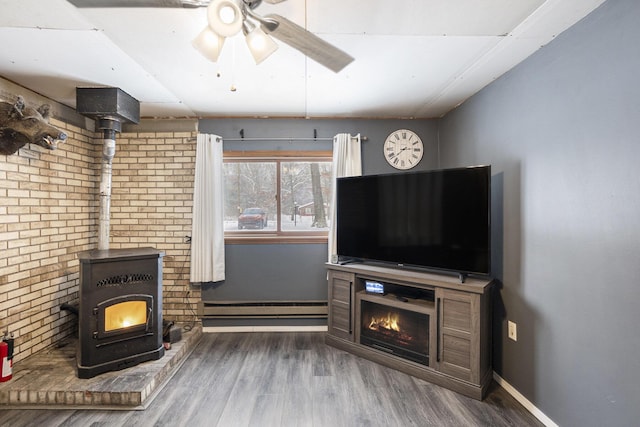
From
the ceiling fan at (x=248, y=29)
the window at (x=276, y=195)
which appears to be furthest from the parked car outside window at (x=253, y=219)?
the ceiling fan at (x=248, y=29)

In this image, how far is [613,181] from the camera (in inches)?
58.9

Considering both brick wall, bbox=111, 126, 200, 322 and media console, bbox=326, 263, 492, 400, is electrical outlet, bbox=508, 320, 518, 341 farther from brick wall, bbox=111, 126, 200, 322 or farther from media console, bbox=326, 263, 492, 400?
brick wall, bbox=111, 126, 200, 322

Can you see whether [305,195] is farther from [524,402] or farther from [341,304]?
[524,402]

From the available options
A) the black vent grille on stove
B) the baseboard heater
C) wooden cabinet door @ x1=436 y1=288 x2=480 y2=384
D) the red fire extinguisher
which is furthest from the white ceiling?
the baseboard heater

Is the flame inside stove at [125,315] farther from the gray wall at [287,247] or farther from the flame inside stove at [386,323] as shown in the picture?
the flame inside stove at [386,323]

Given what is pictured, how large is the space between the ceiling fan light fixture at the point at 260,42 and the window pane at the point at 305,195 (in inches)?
84.0

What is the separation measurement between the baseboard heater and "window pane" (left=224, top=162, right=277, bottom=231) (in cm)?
86

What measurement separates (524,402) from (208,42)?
294 cm

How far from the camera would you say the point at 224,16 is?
3.85 feet

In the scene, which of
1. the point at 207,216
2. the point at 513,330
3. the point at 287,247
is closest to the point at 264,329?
the point at 287,247

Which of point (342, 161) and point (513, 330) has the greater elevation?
point (342, 161)

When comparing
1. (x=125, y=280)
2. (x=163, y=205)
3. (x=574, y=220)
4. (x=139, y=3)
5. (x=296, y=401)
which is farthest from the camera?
(x=163, y=205)

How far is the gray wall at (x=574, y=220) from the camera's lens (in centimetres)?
144

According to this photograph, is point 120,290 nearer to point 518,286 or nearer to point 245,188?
point 245,188
